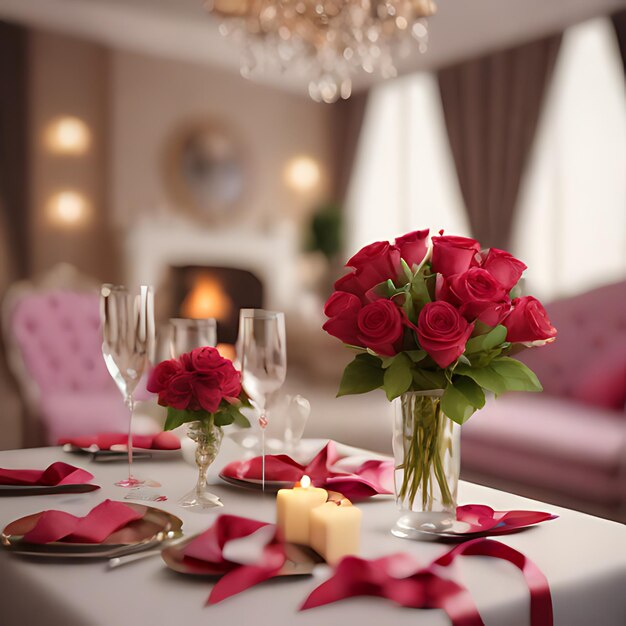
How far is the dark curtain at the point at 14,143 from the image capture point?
217 inches

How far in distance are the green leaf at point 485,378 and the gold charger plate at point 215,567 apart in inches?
11.9

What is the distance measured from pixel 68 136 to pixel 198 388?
5.22 meters

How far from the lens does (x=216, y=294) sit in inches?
267

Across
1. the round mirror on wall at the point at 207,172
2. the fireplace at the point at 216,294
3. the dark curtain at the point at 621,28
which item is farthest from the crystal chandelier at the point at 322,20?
the fireplace at the point at 216,294

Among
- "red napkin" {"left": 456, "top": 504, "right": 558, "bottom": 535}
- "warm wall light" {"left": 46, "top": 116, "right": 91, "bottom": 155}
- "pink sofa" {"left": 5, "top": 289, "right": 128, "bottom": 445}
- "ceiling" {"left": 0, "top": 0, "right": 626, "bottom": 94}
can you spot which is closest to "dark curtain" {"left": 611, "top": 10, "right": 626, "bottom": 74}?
"ceiling" {"left": 0, "top": 0, "right": 626, "bottom": 94}

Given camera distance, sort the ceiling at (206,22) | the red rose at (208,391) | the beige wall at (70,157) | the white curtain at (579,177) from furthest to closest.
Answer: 1. the beige wall at (70,157)
2. the white curtain at (579,177)
3. the ceiling at (206,22)
4. the red rose at (208,391)

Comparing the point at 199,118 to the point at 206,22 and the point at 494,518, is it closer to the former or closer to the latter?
the point at 206,22

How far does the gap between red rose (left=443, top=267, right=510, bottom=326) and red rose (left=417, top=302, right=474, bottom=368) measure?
24 millimetres

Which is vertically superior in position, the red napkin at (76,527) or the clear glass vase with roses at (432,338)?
the clear glass vase with roses at (432,338)

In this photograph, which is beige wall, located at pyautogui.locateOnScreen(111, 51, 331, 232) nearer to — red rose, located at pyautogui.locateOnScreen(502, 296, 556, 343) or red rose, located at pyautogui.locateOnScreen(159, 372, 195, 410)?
red rose, located at pyautogui.locateOnScreen(159, 372, 195, 410)

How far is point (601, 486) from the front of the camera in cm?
254

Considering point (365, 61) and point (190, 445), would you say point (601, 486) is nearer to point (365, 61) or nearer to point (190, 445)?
point (190, 445)

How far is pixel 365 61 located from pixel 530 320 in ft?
9.81

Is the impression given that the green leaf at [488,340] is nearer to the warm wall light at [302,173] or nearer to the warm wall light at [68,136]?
the warm wall light at [68,136]
